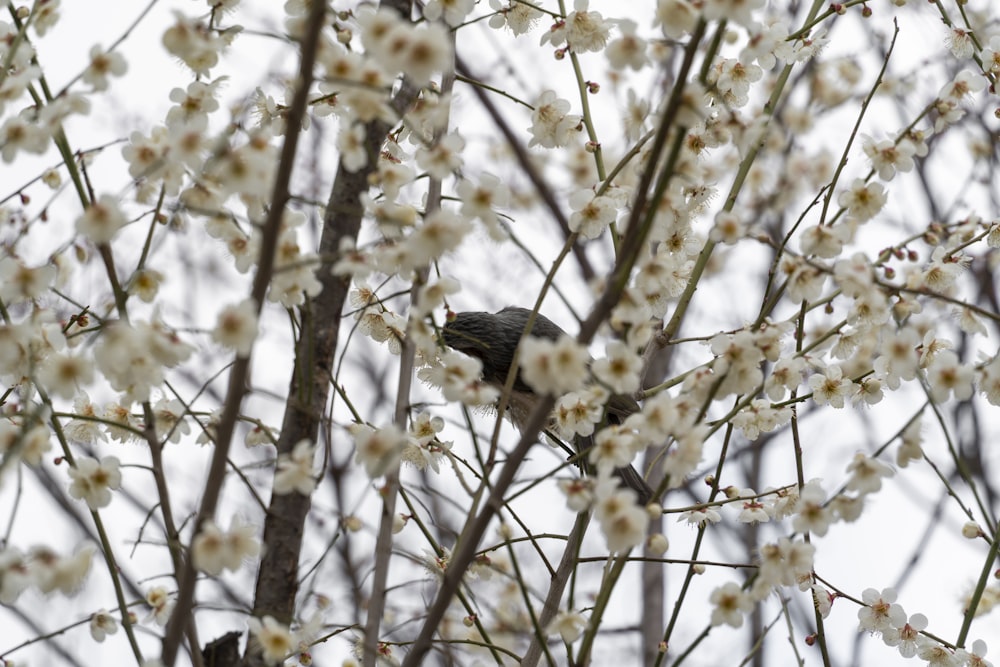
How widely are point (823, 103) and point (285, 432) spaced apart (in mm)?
5681

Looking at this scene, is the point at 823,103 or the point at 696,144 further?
the point at 823,103

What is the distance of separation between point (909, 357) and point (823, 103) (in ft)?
18.0

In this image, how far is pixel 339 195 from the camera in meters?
2.16

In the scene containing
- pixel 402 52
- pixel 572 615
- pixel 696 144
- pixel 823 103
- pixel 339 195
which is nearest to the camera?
pixel 402 52

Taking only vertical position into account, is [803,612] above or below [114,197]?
above

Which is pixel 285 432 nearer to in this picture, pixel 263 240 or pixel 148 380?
pixel 148 380

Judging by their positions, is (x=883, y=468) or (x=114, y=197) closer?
(x=114, y=197)

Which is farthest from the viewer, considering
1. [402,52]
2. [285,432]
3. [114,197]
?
[285,432]

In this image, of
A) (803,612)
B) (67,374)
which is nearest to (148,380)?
(67,374)

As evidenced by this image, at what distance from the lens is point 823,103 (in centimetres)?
686

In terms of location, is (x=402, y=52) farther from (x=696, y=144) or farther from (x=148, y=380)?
(x=696, y=144)

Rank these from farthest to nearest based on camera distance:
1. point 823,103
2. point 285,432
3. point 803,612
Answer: point 823,103, point 803,612, point 285,432

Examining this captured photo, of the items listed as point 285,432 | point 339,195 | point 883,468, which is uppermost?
point 339,195

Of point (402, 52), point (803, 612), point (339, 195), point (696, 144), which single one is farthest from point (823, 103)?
point (402, 52)
